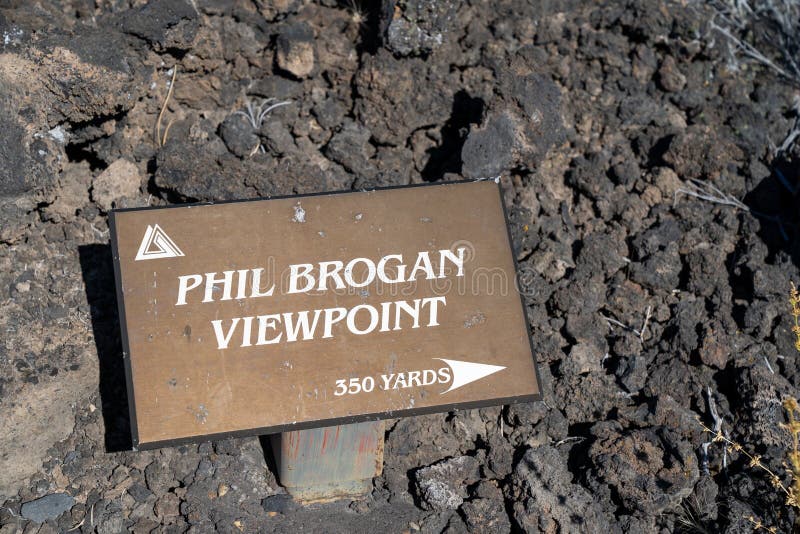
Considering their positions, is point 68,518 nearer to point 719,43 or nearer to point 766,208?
point 766,208

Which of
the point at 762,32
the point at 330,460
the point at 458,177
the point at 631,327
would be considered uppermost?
the point at 762,32

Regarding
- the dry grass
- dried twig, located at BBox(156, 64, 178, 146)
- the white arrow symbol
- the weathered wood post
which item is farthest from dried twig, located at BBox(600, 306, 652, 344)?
dried twig, located at BBox(156, 64, 178, 146)

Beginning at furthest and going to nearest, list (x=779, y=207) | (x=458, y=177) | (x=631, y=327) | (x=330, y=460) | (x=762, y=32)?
(x=762, y=32)
(x=779, y=207)
(x=458, y=177)
(x=631, y=327)
(x=330, y=460)

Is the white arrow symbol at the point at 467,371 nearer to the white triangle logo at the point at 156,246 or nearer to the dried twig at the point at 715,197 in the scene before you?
the white triangle logo at the point at 156,246

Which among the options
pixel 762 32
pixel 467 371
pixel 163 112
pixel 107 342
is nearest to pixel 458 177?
pixel 467 371

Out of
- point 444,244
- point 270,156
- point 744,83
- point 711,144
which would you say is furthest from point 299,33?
point 744,83

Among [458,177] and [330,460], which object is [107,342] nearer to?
[330,460]

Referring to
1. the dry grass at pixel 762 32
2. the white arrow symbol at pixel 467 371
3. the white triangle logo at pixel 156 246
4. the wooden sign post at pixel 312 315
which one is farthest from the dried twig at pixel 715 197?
the white triangle logo at pixel 156 246
